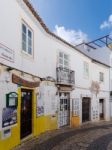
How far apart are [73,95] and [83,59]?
3665 millimetres

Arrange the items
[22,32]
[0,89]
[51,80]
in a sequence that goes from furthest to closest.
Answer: [51,80] → [22,32] → [0,89]

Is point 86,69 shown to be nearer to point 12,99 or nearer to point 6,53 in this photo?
point 12,99

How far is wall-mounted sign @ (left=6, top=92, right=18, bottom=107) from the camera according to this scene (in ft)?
29.6

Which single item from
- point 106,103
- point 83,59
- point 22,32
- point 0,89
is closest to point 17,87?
point 0,89

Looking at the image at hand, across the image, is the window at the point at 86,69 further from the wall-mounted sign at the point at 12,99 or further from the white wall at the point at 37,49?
the wall-mounted sign at the point at 12,99

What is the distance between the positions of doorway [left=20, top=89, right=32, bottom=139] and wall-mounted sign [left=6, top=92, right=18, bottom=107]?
1.13 meters

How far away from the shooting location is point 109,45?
27.3 m

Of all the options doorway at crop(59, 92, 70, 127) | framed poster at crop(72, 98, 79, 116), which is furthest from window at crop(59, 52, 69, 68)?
framed poster at crop(72, 98, 79, 116)

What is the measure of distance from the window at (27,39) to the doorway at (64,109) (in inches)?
214

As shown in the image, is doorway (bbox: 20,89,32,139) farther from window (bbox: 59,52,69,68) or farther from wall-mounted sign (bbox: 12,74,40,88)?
window (bbox: 59,52,69,68)

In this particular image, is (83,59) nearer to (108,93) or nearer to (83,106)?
(83,106)

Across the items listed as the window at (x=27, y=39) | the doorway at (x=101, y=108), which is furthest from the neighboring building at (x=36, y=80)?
the doorway at (x=101, y=108)

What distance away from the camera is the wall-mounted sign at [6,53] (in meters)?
8.59

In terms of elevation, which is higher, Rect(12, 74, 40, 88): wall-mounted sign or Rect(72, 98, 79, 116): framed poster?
Rect(12, 74, 40, 88): wall-mounted sign
